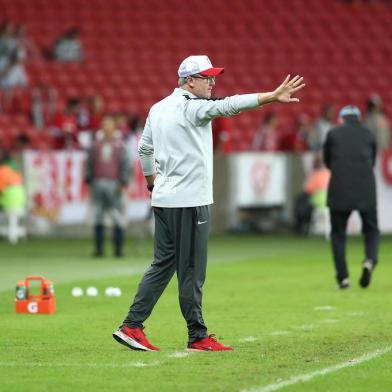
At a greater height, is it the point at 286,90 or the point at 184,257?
the point at 286,90

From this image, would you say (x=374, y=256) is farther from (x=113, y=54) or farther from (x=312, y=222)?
(x=113, y=54)

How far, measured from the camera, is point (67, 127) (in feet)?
89.7

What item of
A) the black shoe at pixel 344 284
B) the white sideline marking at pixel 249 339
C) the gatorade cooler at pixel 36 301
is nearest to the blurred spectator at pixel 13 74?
the black shoe at pixel 344 284

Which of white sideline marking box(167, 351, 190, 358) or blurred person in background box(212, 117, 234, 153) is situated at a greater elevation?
blurred person in background box(212, 117, 234, 153)

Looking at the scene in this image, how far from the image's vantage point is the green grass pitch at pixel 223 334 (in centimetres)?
826

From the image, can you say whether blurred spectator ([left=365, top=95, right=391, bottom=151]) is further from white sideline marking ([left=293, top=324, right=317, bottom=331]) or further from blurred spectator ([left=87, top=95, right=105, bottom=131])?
white sideline marking ([left=293, top=324, right=317, bottom=331])

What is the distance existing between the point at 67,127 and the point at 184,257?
18.0m

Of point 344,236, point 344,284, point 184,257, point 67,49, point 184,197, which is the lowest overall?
point 344,284

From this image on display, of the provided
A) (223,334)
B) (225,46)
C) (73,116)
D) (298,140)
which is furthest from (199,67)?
(225,46)

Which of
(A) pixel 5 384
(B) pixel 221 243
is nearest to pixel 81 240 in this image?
(B) pixel 221 243

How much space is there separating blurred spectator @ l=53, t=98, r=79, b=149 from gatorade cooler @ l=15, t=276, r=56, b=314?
14789mm

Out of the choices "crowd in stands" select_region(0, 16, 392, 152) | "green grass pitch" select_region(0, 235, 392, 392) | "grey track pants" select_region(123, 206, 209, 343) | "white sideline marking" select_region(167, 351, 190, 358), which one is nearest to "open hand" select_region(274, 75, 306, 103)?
"grey track pants" select_region(123, 206, 209, 343)

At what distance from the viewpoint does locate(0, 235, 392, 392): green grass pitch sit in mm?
8258

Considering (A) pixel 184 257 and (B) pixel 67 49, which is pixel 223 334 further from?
(B) pixel 67 49
